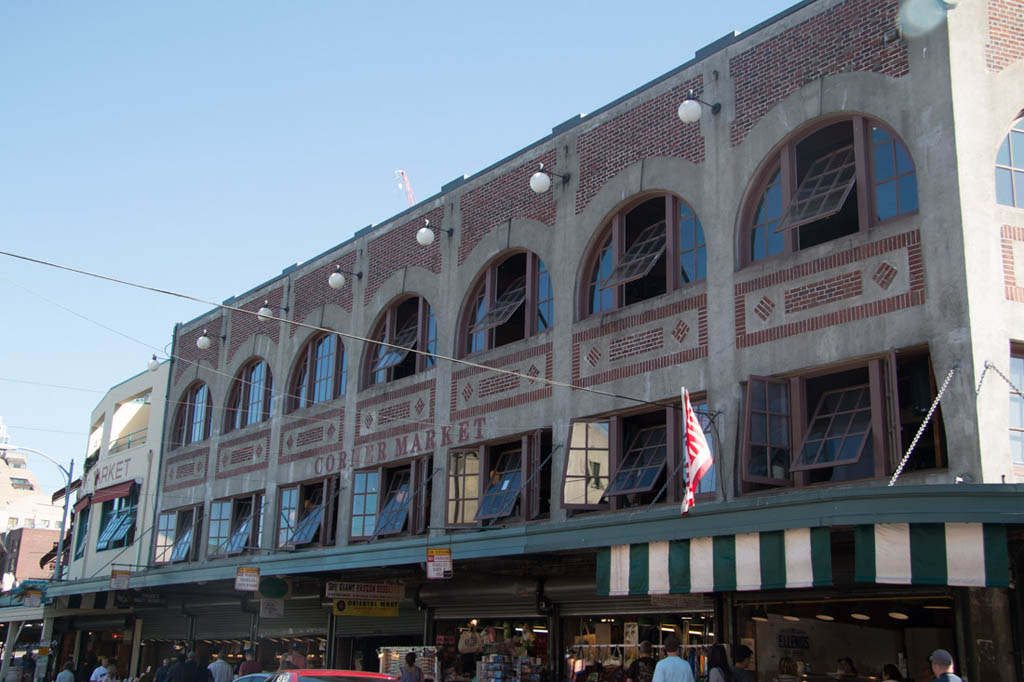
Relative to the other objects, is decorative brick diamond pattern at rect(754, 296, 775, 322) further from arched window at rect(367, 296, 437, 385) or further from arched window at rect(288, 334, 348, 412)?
arched window at rect(288, 334, 348, 412)

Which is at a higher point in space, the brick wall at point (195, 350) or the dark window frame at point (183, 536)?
the brick wall at point (195, 350)

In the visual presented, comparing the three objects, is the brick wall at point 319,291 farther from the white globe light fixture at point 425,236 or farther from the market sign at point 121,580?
the market sign at point 121,580

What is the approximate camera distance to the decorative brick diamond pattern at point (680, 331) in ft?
55.9

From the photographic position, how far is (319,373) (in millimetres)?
26734

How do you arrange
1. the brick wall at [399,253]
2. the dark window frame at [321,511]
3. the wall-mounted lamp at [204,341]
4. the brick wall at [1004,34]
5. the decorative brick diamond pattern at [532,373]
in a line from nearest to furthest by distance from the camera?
the brick wall at [1004,34]
the decorative brick diamond pattern at [532,373]
the brick wall at [399,253]
the dark window frame at [321,511]
the wall-mounted lamp at [204,341]

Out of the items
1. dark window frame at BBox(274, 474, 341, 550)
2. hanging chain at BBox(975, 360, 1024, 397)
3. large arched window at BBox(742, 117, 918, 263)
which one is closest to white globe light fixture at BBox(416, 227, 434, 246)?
dark window frame at BBox(274, 474, 341, 550)

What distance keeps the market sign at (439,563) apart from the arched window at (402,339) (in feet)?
21.4

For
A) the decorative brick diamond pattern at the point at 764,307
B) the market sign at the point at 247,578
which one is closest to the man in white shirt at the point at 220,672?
the market sign at the point at 247,578

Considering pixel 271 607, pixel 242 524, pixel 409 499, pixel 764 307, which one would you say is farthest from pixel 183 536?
pixel 764 307

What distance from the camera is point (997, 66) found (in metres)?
14.4

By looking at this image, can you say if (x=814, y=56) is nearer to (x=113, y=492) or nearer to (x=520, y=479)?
(x=520, y=479)

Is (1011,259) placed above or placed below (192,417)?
below

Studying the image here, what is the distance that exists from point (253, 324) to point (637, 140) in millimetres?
14550

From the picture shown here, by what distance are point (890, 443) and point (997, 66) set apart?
17.0ft
